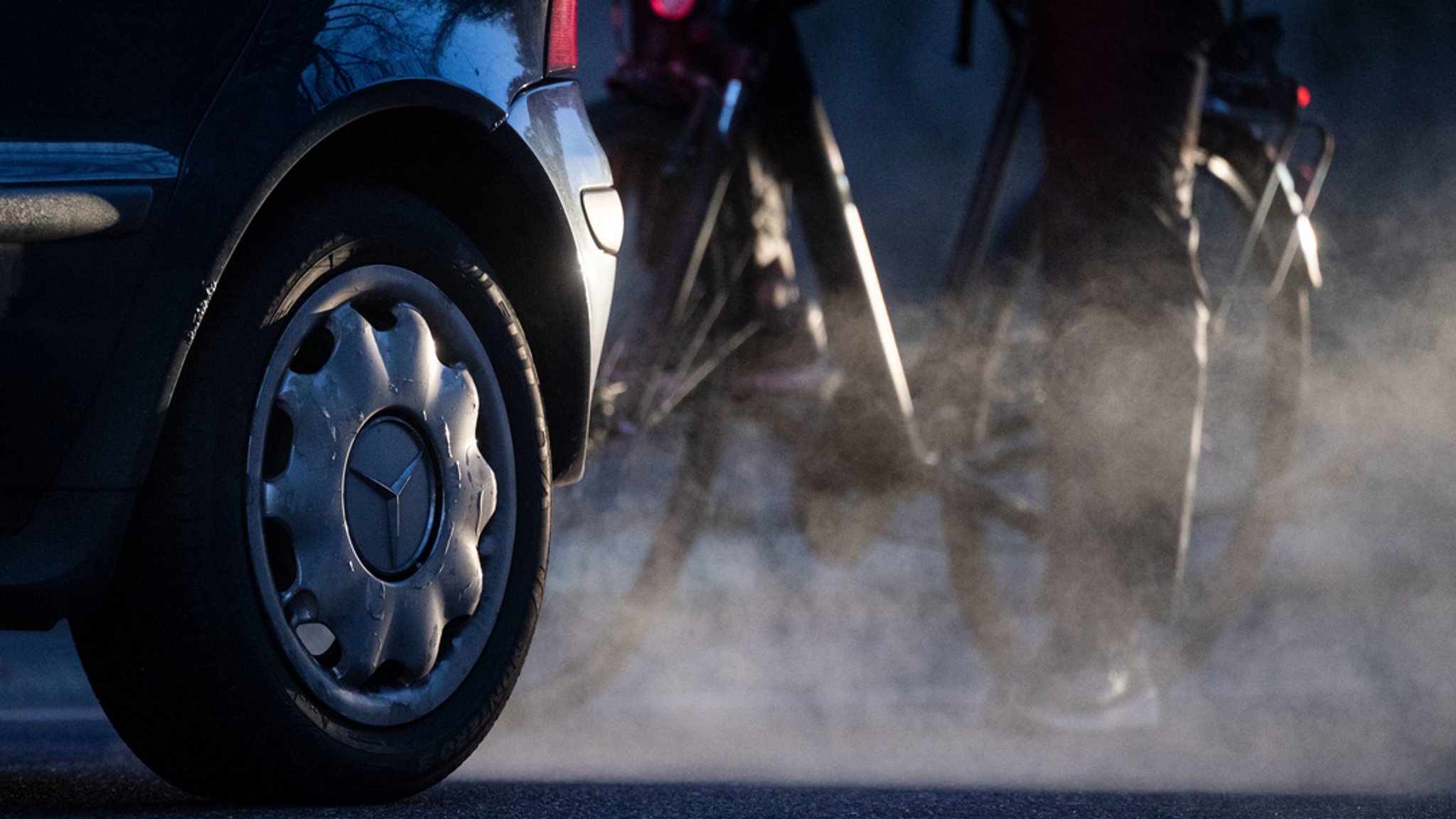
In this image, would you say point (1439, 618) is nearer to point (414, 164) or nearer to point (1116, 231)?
point (1116, 231)

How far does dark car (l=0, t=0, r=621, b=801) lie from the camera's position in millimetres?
1707

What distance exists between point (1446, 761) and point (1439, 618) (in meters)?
2.41

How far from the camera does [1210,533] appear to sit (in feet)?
26.0

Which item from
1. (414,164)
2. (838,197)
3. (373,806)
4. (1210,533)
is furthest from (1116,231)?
(1210,533)

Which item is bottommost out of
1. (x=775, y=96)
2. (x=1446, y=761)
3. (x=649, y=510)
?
(x=649, y=510)

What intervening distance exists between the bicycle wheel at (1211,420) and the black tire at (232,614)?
2352 mm

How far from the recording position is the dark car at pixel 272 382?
5.60 feet

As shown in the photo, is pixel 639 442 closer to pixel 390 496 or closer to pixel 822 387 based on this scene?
pixel 822 387

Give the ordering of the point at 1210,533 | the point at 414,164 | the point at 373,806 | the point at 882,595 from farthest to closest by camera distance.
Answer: the point at 1210,533 < the point at 882,595 < the point at 414,164 < the point at 373,806

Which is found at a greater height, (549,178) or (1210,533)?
(549,178)

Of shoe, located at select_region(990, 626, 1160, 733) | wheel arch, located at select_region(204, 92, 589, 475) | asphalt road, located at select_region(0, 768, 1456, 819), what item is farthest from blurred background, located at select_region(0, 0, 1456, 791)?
wheel arch, located at select_region(204, 92, 589, 475)

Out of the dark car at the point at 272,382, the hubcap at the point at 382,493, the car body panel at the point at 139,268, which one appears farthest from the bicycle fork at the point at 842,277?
the car body panel at the point at 139,268

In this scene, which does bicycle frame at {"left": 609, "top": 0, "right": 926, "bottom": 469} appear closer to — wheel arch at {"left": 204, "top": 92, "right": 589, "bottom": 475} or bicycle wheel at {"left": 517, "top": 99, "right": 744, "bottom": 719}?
bicycle wheel at {"left": 517, "top": 99, "right": 744, "bottom": 719}

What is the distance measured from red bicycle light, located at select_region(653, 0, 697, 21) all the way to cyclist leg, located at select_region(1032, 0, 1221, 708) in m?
0.80
